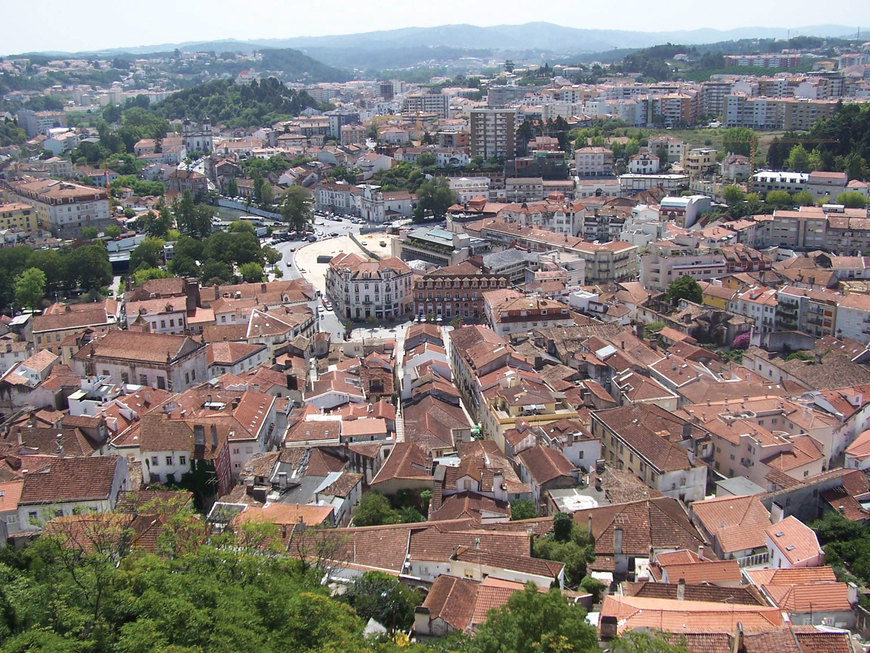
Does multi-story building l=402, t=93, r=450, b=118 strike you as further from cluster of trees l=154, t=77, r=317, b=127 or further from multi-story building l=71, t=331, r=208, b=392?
multi-story building l=71, t=331, r=208, b=392

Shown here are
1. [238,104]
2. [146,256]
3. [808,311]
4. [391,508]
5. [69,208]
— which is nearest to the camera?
[391,508]

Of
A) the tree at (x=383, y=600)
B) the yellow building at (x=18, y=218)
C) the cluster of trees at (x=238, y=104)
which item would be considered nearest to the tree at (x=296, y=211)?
the yellow building at (x=18, y=218)

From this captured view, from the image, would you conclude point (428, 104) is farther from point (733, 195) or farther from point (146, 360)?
point (146, 360)

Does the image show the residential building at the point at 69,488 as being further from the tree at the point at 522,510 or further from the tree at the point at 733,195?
→ the tree at the point at 733,195

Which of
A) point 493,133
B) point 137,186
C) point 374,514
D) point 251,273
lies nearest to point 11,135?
point 137,186

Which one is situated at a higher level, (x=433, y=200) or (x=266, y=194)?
(x=433, y=200)

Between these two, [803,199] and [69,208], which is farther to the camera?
[69,208]
